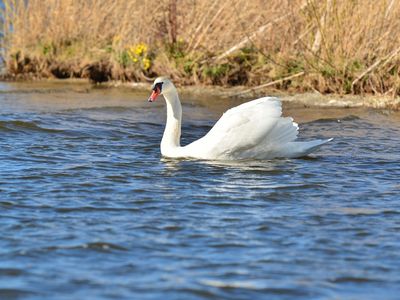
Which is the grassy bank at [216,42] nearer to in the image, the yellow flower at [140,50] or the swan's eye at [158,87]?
the yellow flower at [140,50]

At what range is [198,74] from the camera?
16.0 meters

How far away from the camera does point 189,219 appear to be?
22.6 ft

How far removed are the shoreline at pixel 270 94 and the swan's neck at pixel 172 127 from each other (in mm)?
3908

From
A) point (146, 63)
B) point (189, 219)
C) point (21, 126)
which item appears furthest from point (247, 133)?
point (146, 63)

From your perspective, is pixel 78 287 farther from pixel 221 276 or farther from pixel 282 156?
pixel 282 156

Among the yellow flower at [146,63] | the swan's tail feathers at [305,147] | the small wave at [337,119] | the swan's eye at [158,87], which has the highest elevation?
the yellow flower at [146,63]

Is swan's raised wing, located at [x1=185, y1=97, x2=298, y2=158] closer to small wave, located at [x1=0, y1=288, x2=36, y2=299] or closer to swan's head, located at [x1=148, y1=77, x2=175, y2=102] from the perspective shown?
swan's head, located at [x1=148, y1=77, x2=175, y2=102]

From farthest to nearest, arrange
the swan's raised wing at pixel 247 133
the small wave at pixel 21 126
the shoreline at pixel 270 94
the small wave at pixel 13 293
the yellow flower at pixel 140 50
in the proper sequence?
the yellow flower at pixel 140 50, the shoreline at pixel 270 94, the small wave at pixel 21 126, the swan's raised wing at pixel 247 133, the small wave at pixel 13 293

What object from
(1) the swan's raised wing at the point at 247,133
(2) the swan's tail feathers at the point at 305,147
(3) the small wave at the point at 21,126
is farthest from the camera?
(3) the small wave at the point at 21,126

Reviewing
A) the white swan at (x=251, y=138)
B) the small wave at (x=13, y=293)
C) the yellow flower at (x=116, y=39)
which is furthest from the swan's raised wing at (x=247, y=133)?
the yellow flower at (x=116, y=39)

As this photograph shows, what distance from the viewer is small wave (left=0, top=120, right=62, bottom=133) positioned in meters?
11.5

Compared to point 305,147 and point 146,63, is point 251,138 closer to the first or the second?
point 305,147

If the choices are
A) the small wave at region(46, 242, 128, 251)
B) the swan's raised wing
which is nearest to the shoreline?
the swan's raised wing

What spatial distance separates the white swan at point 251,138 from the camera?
9469 millimetres
